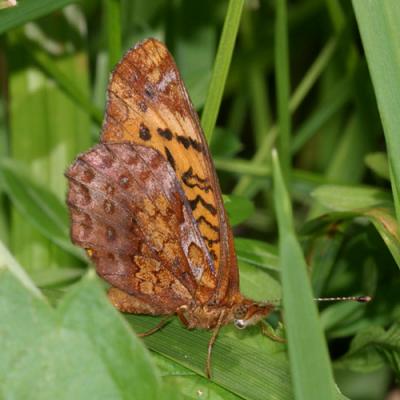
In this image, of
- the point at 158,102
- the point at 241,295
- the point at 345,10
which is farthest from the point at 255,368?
the point at 345,10

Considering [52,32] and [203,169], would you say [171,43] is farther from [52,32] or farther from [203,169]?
[203,169]

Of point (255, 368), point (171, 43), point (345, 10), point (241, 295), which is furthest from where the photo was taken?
point (171, 43)

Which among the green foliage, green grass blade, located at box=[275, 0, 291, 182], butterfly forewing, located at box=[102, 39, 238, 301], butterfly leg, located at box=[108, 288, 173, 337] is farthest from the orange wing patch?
green grass blade, located at box=[275, 0, 291, 182]

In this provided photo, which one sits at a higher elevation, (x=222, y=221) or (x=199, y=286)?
(x=222, y=221)

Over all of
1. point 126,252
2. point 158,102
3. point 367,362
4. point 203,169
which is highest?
point 158,102

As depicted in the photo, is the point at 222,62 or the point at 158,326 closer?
the point at 158,326

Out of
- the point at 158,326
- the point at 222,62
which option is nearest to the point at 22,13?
the point at 222,62

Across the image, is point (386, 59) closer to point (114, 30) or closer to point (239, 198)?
point (239, 198)

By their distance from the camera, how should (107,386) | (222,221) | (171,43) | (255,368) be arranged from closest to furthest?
(107,386), (255,368), (222,221), (171,43)
